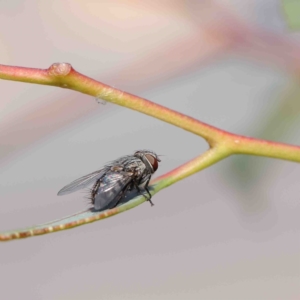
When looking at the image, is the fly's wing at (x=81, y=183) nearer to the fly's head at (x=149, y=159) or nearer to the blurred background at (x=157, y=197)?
the fly's head at (x=149, y=159)

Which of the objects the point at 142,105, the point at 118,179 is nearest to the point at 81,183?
the point at 118,179

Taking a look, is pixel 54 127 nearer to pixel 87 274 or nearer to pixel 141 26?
pixel 87 274

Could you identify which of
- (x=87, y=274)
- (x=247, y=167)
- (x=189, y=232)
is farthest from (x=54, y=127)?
(x=189, y=232)

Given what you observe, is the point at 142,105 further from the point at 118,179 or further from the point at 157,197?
the point at 157,197

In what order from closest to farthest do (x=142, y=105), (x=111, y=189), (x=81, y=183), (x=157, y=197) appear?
(x=142, y=105), (x=111, y=189), (x=81, y=183), (x=157, y=197)

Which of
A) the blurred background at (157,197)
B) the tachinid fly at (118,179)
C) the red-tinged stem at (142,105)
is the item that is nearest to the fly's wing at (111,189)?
the tachinid fly at (118,179)

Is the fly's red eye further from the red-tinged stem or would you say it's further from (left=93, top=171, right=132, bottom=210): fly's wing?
the red-tinged stem

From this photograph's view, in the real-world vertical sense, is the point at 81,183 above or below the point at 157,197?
below
